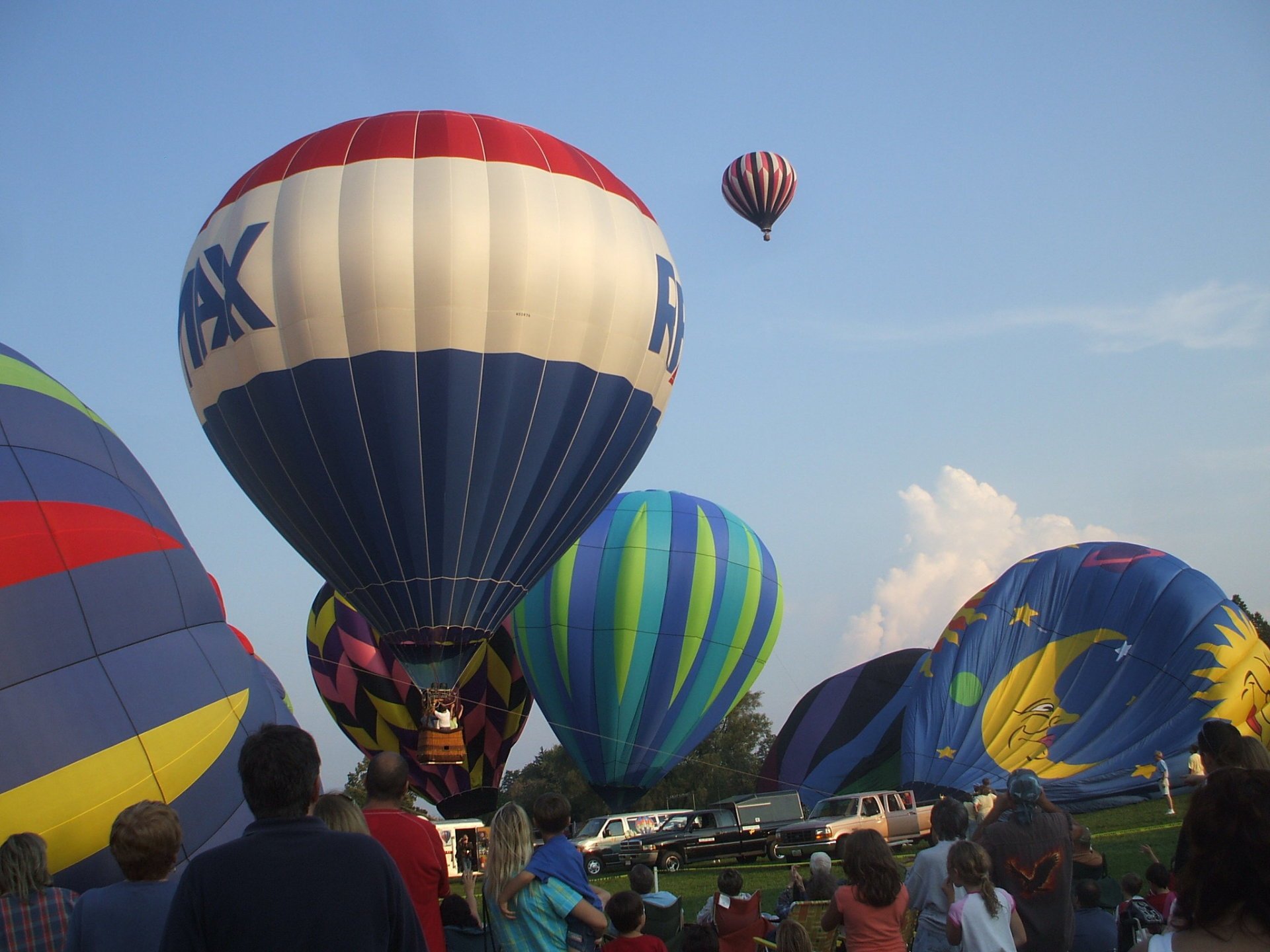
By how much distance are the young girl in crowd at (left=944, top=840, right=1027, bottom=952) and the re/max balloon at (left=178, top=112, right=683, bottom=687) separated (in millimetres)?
8674

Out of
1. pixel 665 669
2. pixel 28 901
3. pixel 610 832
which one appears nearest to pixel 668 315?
pixel 665 669

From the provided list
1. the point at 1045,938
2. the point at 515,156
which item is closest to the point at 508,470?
the point at 515,156

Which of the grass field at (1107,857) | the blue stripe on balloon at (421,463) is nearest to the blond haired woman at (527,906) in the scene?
the grass field at (1107,857)

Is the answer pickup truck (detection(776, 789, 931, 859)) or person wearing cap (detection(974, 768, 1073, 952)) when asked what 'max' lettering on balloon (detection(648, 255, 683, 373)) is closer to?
pickup truck (detection(776, 789, 931, 859))

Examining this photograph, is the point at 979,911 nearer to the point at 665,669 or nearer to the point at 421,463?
the point at 421,463

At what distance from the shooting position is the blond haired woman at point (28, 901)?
10.9 feet

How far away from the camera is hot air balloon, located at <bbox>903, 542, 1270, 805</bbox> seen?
14266mm

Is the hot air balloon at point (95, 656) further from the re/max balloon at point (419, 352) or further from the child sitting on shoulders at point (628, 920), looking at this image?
the re/max balloon at point (419, 352)

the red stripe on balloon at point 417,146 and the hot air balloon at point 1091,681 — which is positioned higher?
the red stripe on balloon at point 417,146

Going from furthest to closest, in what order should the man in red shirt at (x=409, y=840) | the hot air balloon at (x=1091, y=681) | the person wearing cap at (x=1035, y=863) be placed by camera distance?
the hot air balloon at (x=1091, y=681) < the person wearing cap at (x=1035, y=863) < the man in red shirt at (x=409, y=840)

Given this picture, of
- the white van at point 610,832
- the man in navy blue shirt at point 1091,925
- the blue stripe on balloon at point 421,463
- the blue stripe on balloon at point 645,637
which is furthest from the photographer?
the blue stripe on balloon at point 645,637

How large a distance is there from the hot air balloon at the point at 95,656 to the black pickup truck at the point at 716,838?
→ 8827 millimetres

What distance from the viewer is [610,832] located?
1566cm

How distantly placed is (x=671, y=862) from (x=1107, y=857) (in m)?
6.20
